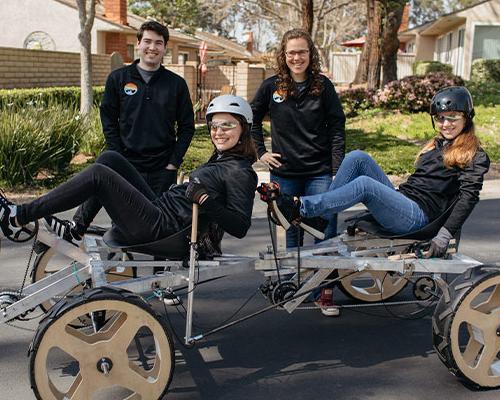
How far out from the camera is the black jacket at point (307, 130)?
5617 mm

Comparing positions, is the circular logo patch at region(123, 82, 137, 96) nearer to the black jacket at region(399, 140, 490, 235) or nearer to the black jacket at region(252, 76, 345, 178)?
the black jacket at region(252, 76, 345, 178)

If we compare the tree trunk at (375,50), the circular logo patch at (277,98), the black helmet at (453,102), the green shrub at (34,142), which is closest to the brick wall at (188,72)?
the tree trunk at (375,50)

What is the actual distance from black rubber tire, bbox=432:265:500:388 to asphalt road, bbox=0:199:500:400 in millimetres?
171

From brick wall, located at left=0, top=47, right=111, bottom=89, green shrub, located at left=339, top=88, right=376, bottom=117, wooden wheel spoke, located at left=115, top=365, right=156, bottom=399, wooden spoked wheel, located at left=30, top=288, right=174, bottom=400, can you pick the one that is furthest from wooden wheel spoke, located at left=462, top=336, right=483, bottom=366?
brick wall, located at left=0, top=47, right=111, bottom=89

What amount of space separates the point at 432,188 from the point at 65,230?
261cm

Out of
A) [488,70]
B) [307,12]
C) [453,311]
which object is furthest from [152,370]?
[488,70]

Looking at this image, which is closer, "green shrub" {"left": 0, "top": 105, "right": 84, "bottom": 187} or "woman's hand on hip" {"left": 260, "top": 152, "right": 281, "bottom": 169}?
"woman's hand on hip" {"left": 260, "top": 152, "right": 281, "bottom": 169}

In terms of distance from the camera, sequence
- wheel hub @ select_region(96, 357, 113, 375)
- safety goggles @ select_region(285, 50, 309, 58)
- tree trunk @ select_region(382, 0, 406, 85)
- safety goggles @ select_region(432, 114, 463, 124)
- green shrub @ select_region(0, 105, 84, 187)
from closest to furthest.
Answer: wheel hub @ select_region(96, 357, 113, 375), safety goggles @ select_region(432, 114, 463, 124), safety goggles @ select_region(285, 50, 309, 58), green shrub @ select_region(0, 105, 84, 187), tree trunk @ select_region(382, 0, 406, 85)

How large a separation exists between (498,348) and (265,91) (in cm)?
265

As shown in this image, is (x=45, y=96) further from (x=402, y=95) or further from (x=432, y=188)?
(x=432, y=188)

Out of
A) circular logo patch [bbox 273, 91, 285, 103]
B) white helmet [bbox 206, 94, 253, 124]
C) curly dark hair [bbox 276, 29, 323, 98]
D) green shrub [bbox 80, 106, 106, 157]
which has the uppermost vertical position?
curly dark hair [bbox 276, 29, 323, 98]

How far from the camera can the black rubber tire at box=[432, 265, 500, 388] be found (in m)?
4.40

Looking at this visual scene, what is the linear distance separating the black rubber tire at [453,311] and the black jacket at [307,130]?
1491 mm

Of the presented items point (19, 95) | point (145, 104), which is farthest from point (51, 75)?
point (145, 104)
